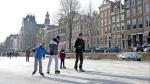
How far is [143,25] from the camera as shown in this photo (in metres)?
66.1

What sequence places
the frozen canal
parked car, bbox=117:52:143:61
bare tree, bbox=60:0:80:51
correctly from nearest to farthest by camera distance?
the frozen canal
parked car, bbox=117:52:143:61
bare tree, bbox=60:0:80:51

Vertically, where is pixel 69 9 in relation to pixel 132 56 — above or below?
above

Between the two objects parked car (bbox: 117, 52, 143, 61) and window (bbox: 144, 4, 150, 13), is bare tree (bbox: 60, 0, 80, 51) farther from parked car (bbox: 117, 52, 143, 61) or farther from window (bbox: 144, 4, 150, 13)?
parked car (bbox: 117, 52, 143, 61)

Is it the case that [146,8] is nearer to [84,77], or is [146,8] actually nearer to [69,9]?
[69,9]

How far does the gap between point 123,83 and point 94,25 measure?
69332mm

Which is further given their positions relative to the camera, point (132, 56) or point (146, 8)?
point (146, 8)

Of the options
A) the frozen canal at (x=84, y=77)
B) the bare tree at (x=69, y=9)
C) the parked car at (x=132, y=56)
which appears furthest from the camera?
the bare tree at (x=69, y=9)

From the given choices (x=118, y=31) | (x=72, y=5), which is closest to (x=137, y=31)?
(x=118, y=31)

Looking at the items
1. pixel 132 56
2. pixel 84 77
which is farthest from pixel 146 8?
pixel 84 77

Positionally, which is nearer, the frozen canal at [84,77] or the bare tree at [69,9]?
the frozen canal at [84,77]

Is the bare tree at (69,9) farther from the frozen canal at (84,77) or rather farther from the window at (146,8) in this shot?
the frozen canal at (84,77)

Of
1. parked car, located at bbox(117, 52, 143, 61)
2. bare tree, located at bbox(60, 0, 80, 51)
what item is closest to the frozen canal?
parked car, located at bbox(117, 52, 143, 61)

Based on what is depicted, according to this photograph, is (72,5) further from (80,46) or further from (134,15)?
(80,46)

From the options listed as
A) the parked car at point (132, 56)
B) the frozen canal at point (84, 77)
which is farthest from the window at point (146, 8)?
the frozen canal at point (84, 77)
